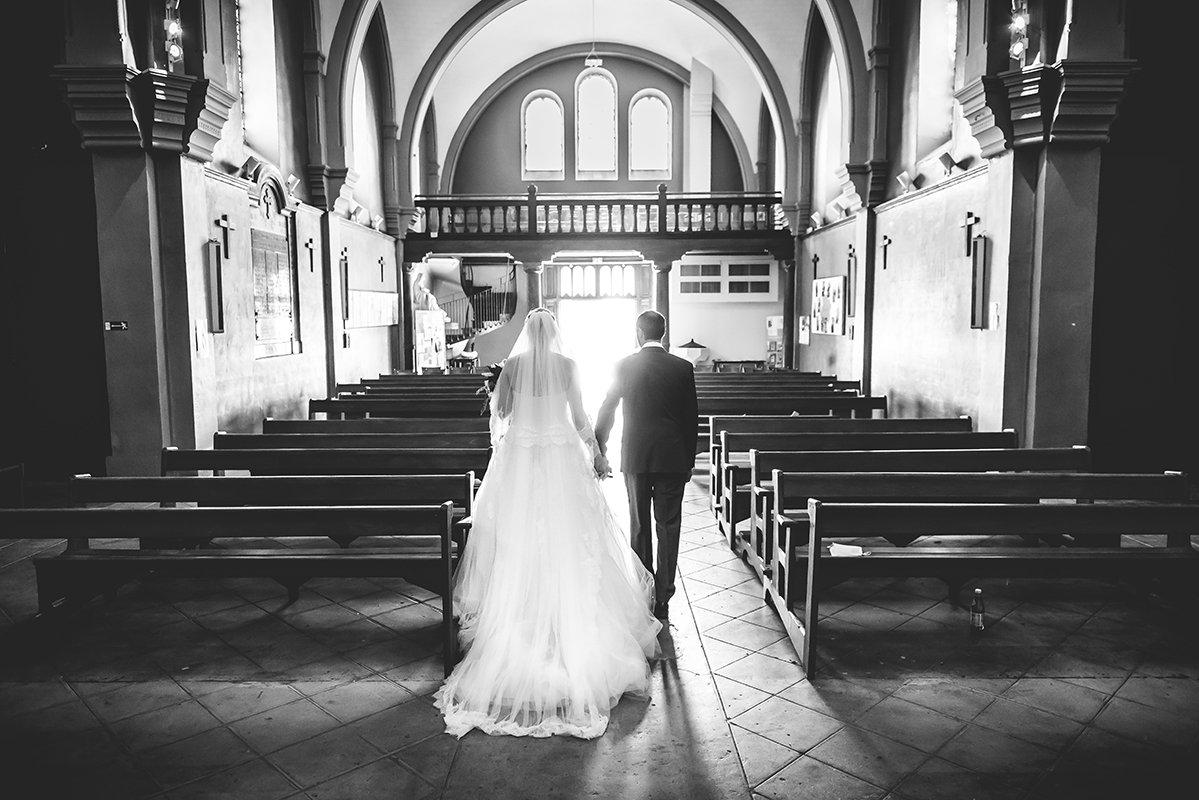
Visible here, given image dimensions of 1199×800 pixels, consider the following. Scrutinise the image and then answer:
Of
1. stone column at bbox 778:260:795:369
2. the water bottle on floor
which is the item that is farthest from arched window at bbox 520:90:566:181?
the water bottle on floor

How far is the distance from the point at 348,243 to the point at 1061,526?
34.5 ft

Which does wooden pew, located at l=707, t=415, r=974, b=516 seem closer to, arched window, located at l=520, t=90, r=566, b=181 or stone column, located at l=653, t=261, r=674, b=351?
stone column, located at l=653, t=261, r=674, b=351

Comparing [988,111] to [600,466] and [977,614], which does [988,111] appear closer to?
[977,614]

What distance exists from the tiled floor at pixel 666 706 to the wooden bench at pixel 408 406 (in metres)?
4.07

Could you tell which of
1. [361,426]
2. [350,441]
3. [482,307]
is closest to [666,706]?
[350,441]

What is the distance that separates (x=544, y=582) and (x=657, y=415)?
117 centimetres

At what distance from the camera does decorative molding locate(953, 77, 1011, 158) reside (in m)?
6.75

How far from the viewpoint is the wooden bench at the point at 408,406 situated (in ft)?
29.5

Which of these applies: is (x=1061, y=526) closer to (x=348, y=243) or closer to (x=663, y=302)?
(x=348, y=243)

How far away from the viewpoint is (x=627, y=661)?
3711mm

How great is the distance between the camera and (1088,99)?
653 cm

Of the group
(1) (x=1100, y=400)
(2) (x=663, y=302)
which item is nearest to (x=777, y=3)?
(2) (x=663, y=302)

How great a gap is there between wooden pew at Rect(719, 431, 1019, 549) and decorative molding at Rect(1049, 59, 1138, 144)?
2523mm

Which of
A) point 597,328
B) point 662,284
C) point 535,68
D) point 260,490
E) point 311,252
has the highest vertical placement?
point 535,68
